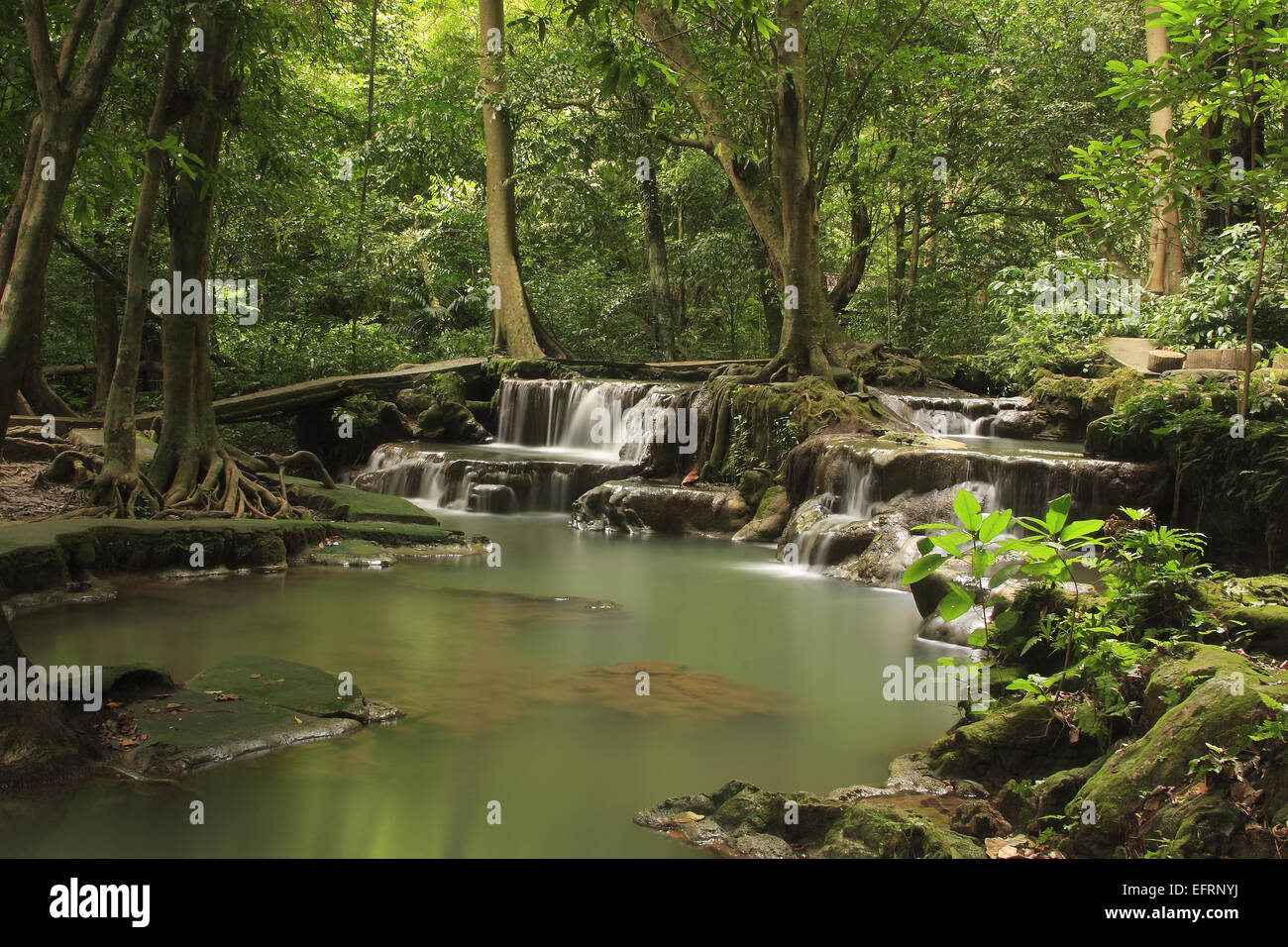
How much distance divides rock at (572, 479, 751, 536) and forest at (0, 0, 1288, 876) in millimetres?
64

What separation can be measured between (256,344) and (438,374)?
3.70 meters

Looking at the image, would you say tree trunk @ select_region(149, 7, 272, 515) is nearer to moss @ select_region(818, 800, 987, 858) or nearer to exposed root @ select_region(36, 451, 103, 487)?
exposed root @ select_region(36, 451, 103, 487)

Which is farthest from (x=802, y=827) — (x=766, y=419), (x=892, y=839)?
(x=766, y=419)

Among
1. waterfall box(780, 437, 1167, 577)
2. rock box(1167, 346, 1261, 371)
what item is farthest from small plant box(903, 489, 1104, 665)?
rock box(1167, 346, 1261, 371)

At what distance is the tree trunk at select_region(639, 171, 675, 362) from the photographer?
2195 centimetres

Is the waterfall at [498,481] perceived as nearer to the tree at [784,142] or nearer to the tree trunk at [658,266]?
the tree at [784,142]

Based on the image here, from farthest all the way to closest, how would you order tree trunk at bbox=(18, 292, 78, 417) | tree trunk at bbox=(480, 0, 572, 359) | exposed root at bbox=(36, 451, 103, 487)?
tree trunk at bbox=(480, 0, 572, 359)
tree trunk at bbox=(18, 292, 78, 417)
exposed root at bbox=(36, 451, 103, 487)

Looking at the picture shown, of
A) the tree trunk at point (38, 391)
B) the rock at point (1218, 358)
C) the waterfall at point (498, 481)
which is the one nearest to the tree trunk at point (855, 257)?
the waterfall at point (498, 481)

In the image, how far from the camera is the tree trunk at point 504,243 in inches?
802

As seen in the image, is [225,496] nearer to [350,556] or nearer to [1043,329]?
[350,556]

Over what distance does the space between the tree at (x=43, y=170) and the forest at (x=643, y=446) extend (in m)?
0.02

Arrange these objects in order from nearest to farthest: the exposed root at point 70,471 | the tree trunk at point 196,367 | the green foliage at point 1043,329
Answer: the tree trunk at point 196,367, the exposed root at point 70,471, the green foliage at point 1043,329

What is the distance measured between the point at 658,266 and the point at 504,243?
11.5 ft

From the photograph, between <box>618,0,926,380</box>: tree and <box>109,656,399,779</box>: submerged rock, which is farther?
<box>618,0,926,380</box>: tree
